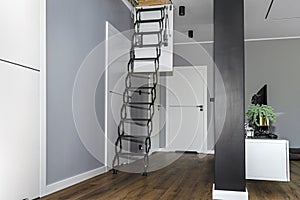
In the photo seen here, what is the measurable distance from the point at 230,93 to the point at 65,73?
1.72m

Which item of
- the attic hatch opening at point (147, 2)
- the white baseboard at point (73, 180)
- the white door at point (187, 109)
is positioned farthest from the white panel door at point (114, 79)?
the white door at point (187, 109)

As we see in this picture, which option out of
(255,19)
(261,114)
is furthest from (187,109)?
(261,114)

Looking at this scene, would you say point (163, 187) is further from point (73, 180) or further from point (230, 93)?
point (230, 93)

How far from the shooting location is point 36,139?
2.73 m

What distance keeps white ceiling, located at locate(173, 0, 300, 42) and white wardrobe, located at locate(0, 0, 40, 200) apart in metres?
2.89

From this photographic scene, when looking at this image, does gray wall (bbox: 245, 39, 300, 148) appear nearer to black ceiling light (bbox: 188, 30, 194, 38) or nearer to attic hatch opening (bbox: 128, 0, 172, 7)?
black ceiling light (bbox: 188, 30, 194, 38)

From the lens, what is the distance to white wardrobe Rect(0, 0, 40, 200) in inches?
91.4

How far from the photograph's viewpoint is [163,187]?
3383mm

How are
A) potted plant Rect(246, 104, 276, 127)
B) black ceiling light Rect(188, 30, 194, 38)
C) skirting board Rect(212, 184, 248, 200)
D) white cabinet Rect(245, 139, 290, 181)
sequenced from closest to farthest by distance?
skirting board Rect(212, 184, 248, 200)
white cabinet Rect(245, 139, 290, 181)
potted plant Rect(246, 104, 276, 127)
black ceiling light Rect(188, 30, 194, 38)

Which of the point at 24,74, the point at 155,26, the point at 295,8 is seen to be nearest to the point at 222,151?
the point at 24,74

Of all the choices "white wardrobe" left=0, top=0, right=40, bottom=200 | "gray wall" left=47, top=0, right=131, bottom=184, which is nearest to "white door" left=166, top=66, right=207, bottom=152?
"gray wall" left=47, top=0, right=131, bottom=184

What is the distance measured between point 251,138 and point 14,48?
299 cm

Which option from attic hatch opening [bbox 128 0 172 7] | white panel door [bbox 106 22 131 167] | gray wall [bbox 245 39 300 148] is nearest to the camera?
white panel door [bbox 106 22 131 167]

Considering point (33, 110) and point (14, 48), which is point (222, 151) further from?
point (14, 48)
